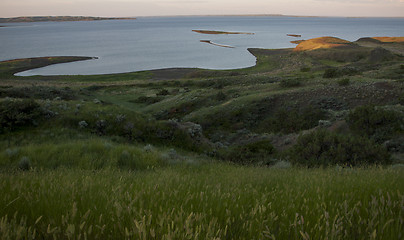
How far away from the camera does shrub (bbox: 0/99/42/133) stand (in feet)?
41.9

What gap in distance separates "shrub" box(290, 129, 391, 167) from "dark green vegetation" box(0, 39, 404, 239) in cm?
5

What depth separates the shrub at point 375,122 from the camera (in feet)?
44.2

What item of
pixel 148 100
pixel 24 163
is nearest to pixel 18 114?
pixel 24 163

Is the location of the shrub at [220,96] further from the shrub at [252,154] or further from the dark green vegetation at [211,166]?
the shrub at [252,154]

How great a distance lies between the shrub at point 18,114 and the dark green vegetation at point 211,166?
0.07 meters

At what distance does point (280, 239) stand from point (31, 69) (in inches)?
3280

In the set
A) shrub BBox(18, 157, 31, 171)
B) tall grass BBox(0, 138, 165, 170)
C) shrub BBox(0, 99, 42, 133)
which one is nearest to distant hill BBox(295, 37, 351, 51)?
shrub BBox(0, 99, 42, 133)

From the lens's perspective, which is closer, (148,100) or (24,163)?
(24,163)

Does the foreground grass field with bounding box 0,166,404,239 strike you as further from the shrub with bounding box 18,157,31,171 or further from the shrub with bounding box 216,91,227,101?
the shrub with bounding box 216,91,227,101

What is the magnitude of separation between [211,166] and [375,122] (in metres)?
10.6

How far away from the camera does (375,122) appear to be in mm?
14086

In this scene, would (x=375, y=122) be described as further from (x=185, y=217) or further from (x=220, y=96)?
(x=220, y=96)

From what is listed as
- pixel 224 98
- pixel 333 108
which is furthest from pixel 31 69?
pixel 333 108

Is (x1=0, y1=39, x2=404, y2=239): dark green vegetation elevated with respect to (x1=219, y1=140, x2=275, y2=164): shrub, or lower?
elevated
